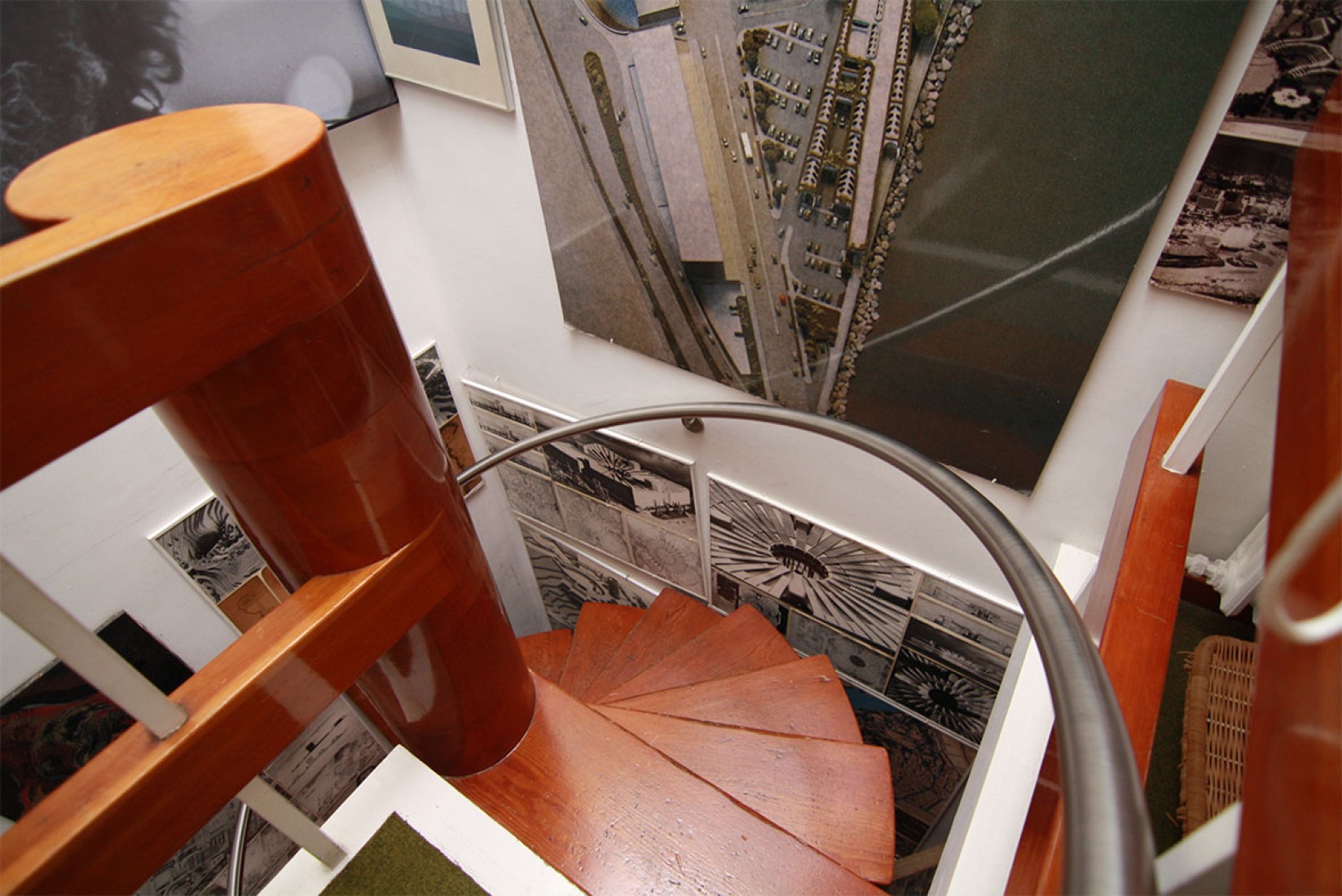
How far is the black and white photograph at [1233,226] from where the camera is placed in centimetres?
118

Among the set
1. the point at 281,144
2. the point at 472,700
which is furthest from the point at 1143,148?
the point at 472,700

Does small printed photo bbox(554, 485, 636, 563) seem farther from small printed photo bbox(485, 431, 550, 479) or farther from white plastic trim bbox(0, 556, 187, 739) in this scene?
white plastic trim bbox(0, 556, 187, 739)

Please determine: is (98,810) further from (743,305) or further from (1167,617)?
(743,305)

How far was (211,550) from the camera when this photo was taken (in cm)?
229

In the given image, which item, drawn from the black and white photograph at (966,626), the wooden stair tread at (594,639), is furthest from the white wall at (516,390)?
the wooden stair tread at (594,639)

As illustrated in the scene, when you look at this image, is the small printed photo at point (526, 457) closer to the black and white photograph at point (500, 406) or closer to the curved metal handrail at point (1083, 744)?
the black and white photograph at point (500, 406)

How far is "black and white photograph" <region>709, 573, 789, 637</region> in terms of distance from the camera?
2.86 m

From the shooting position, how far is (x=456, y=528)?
1265 mm

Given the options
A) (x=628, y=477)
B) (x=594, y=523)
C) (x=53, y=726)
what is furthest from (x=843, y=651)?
(x=53, y=726)

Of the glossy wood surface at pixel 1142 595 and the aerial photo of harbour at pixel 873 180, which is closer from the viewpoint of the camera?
the glossy wood surface at pixel 1142 595

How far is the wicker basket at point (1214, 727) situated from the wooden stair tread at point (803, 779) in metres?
1.02

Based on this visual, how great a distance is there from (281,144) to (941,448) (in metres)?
1.62

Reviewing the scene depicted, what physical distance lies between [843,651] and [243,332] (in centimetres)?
248

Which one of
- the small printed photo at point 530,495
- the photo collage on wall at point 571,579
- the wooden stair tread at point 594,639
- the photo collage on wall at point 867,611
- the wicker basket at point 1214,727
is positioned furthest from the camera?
the photo collage on wall at point 571,579
